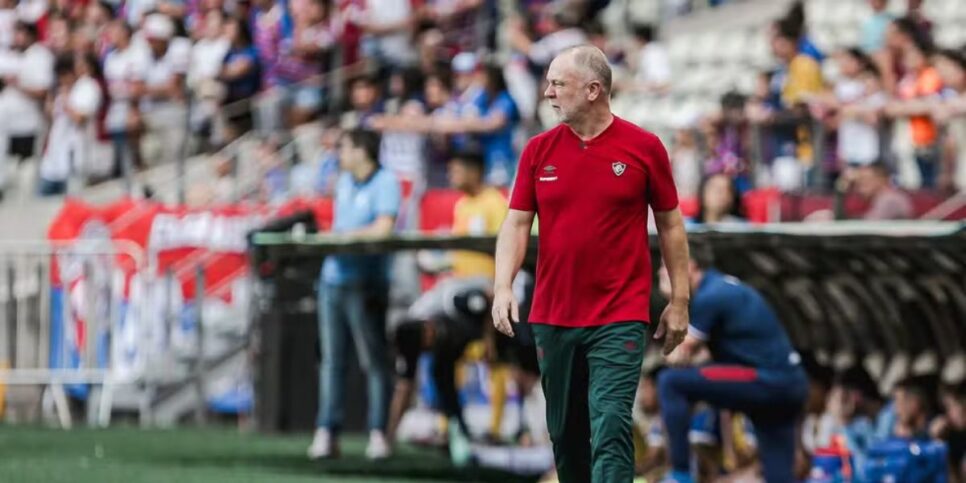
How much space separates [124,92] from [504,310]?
16004 mm

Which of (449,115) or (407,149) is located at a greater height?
(449,115)

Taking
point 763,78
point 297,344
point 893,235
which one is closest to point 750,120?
point 763,78

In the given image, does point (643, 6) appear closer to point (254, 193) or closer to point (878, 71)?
point (254, 193)

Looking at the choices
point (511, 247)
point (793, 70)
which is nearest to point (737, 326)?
point (511, 247)

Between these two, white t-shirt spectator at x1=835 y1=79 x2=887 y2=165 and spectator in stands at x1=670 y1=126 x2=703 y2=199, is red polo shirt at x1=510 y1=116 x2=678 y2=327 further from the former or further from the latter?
spectator in stands at x1=670 y1=126 x2=703 y2=199

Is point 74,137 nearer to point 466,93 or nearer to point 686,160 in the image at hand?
point 466,93

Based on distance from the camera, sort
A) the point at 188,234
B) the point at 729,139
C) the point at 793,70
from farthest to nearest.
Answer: the point at 188,234 → the point at 793,70 → the point at 729,139

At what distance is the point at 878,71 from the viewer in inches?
709

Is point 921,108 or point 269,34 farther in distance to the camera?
point 269,34

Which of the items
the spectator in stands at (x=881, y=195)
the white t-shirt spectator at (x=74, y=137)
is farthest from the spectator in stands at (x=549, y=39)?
the spectator in stands at (x=881, y=195)

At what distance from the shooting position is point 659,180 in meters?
9.05

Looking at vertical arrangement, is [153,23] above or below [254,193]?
above

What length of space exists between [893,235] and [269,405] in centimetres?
652

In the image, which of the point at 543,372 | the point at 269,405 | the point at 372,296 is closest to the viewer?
the point at 543,372
